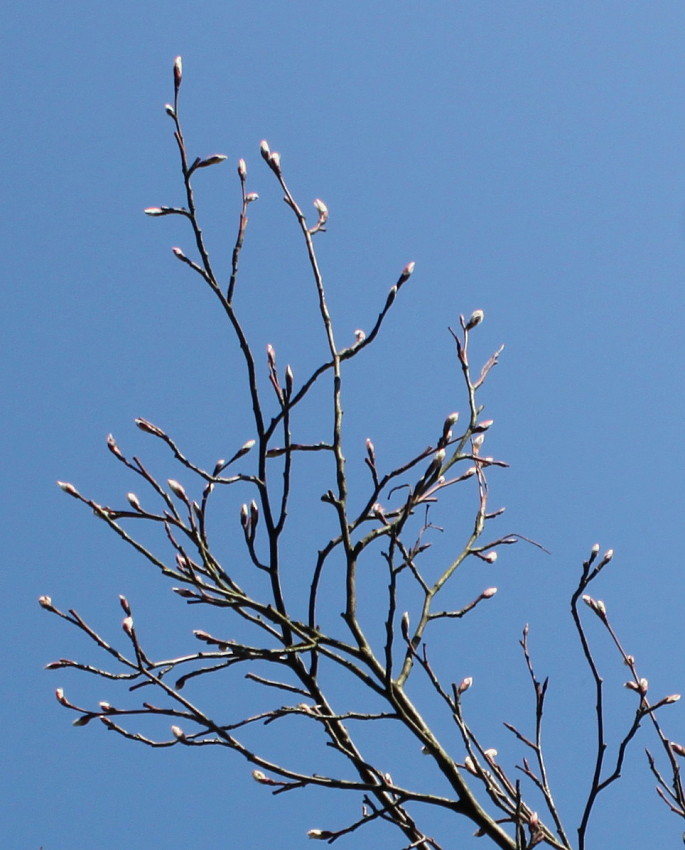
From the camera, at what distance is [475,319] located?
3.45 metres

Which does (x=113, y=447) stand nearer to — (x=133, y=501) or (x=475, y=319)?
(x=133, y=501)

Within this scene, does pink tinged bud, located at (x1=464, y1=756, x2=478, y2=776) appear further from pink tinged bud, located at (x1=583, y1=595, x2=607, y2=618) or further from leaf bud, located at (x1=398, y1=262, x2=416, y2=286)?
leaf bud, located at (x1=398, y1=262, x2=416, y2=286)

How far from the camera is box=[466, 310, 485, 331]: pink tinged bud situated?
3.42 meters

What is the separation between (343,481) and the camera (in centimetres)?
283

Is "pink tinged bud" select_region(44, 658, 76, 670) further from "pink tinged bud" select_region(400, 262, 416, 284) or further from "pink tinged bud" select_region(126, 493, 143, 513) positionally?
"pink tinged bud" select_region(400, 262, 416, 284)

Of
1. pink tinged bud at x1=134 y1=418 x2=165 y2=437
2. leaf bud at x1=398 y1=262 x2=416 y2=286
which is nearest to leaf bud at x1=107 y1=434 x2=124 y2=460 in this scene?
pink tinged bud at x1=134 y1=418 x2=165 y2=437

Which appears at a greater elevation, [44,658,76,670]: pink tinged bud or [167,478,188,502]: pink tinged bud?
[167,478,188,502]: pink tinged bud

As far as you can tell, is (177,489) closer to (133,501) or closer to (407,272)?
(133,501)

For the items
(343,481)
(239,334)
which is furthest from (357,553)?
(239,334)

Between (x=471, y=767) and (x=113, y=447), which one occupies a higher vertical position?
(x=113, y=447)

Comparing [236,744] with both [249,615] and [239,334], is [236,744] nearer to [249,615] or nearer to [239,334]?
[249,615]

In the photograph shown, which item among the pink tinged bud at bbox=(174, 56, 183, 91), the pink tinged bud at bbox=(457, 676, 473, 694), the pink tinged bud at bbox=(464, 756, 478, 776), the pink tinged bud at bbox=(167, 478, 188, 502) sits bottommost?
the pink tinged bud at bbox=(464, 756, 478, 776)

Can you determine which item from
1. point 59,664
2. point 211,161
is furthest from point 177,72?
point 59,664

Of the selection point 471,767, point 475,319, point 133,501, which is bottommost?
point 471,767
